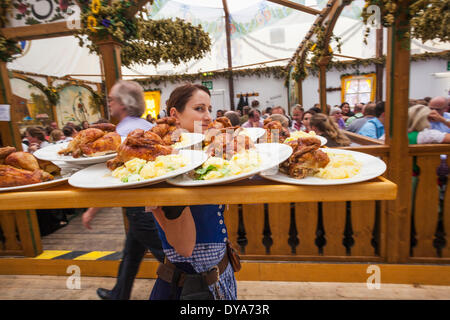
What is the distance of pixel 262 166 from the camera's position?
31.0 inches

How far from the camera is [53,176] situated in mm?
954

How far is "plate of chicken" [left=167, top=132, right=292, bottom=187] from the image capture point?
0.75 m

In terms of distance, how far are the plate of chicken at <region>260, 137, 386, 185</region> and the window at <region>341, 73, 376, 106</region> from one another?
37.4ft

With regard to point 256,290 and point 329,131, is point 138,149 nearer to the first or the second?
point 256,290

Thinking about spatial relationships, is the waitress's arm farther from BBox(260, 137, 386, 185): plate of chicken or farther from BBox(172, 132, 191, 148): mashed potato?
BBox(260, 137, 386, 185): plate of chicken

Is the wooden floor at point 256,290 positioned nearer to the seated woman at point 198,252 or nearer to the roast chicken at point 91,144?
the seated woman at point 198,252

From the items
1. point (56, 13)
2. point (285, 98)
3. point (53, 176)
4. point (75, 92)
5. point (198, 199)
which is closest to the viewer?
point (198, 199)

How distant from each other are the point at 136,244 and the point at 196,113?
1.19m

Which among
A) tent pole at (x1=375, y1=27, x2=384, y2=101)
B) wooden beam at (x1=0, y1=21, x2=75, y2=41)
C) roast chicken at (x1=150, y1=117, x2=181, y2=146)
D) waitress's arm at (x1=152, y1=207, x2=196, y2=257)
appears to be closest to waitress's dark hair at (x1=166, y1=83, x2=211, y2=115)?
roast chicken at (x1=150, y1=117, x2=181, y2=146)

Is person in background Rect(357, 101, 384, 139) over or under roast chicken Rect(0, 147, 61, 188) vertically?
under

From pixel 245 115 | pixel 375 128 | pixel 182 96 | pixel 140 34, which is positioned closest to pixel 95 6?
pixel 140 34

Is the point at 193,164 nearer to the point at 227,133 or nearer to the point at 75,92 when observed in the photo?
the point at 227,133
